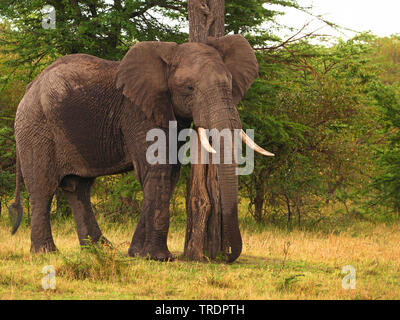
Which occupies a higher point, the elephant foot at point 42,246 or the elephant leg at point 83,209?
the elephant leg at point 83,209

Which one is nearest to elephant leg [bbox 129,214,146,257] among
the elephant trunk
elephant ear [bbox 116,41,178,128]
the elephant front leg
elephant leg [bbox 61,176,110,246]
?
the elephant front leg

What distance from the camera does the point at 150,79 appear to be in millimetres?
8391

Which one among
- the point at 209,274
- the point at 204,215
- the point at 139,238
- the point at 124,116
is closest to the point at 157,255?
the point at 139,238

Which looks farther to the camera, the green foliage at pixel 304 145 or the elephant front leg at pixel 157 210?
the green foliage at pixel 304 145

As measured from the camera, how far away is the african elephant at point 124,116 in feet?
26.6

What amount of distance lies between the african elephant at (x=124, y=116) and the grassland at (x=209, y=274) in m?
0.56

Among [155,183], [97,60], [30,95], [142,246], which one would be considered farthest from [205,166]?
[30,95]

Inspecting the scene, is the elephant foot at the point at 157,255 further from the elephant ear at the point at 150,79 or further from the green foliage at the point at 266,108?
the green foliage at the point at 266,108

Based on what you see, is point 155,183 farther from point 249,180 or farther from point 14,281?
point 249,180

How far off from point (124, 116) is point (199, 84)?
1.45 metres

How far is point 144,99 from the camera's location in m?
8.41

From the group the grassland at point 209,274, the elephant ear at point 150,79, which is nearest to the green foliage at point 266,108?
the grassland at point 209,274

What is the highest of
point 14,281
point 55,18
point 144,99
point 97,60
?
point 55,18

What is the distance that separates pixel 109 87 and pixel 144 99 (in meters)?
0.82
